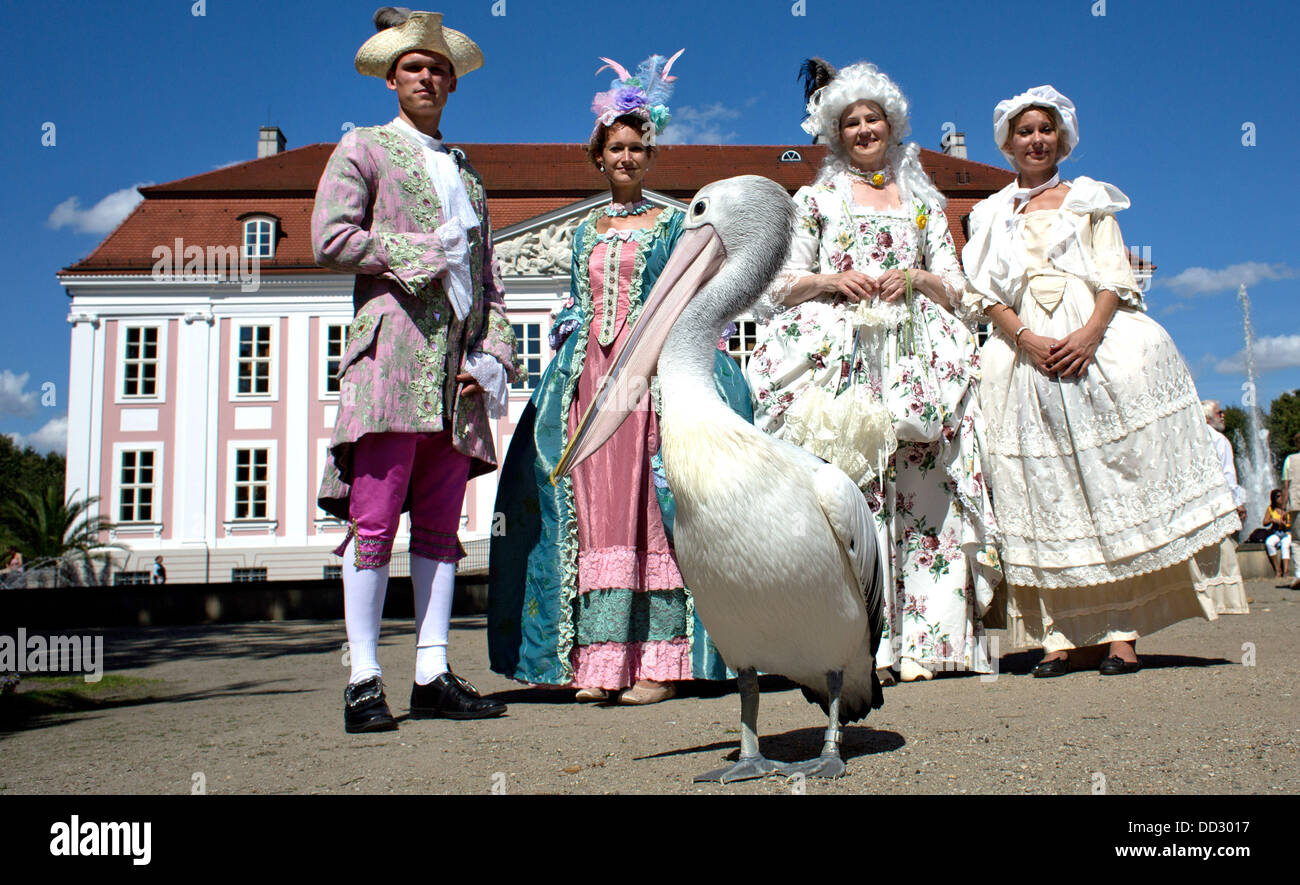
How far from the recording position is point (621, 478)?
174 inches

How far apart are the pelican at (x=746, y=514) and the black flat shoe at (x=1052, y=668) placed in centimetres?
185

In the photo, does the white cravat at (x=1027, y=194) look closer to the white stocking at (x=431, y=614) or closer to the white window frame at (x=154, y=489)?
the white stocking at (x=431, y=614)

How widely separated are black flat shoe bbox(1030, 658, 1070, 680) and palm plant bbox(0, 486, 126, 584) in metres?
28.6

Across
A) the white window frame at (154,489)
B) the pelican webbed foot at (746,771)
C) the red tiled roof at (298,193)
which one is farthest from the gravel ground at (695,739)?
the white window frame at (154,489)

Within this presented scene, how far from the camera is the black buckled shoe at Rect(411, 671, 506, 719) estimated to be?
3.72 meters

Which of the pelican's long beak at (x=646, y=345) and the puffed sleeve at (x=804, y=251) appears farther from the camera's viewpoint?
the puffed sleeve at (x=804, y=251)

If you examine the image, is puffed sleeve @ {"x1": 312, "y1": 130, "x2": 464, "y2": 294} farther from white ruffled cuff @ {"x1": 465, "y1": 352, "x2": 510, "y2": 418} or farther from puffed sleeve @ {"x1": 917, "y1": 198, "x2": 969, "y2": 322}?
puffed sleeve @ {"x1": 917, "y1": 198, "x2": 969, "y2": 322}

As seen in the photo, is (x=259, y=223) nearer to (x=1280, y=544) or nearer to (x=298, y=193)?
(x=298, y=193)

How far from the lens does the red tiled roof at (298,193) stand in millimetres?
31766

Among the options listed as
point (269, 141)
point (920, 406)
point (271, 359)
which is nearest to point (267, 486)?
point (271, 359)

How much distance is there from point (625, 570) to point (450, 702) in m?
0.99
